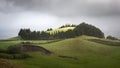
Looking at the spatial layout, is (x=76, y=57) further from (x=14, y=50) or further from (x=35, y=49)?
(x=14, y=50)

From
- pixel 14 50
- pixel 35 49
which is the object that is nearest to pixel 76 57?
pixel 35 49

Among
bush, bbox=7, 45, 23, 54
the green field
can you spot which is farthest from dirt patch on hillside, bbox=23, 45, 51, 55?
bush, bbox=7, 45, 23, 54

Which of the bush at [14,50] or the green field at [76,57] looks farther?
the bush at [14,50]

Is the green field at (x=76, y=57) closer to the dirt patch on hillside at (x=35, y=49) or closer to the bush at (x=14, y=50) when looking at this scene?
the dirt patch on hillside at (x=35, y=49)

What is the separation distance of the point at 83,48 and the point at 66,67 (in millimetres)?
38772

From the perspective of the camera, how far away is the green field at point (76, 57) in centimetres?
8962

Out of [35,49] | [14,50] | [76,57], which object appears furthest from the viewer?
[35,49]

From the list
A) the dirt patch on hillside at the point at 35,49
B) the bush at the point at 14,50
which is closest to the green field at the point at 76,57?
the dirt patch on hillside at the point at 35,49

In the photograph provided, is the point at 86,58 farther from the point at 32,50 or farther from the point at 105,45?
the point at 105,45

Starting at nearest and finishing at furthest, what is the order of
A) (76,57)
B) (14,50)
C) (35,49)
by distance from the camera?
(14,50), (76,57), (35,49)

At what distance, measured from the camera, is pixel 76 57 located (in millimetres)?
107750

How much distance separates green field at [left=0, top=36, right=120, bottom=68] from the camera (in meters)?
89.6

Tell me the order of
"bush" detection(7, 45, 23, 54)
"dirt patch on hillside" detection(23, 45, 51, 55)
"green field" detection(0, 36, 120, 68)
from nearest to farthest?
"green field" detection(0, 36, 120, 68) → "bush" detection(7, 45, 23, 54) → "dirt patch on hillside" detection(23, 45, 51, 55)

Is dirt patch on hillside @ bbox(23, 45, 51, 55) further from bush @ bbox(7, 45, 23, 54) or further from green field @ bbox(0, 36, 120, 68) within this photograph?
bush @ bbox(7, 45, 23, 54)
